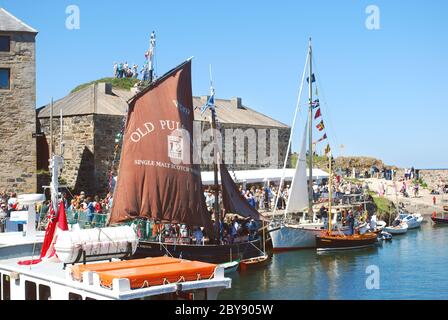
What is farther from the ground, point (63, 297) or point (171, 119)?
point (171, 119)

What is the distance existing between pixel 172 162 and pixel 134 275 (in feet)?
50.1

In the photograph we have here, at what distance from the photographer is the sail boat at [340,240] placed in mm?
37750

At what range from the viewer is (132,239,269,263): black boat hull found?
1079 inches

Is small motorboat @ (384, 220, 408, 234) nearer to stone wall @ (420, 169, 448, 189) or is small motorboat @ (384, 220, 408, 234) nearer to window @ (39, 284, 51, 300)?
stone wall @ (420, 169, 448, 189)

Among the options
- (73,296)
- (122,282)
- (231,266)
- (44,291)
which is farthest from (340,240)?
Result: (122,282)

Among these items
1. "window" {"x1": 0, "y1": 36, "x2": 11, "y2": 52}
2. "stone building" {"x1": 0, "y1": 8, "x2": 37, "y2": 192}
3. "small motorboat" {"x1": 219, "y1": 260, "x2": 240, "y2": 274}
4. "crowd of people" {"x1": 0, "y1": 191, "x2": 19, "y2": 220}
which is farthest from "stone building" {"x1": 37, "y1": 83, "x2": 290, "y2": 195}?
"small motorboat" {"x1": 219, "y1": 260, "x2": 240, "y2": 274}

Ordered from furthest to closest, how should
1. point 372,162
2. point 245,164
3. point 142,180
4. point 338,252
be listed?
point 372,162 < point 245,164 < point 338,252 < point 142,180

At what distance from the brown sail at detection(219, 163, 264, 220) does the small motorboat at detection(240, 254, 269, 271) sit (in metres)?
2.01

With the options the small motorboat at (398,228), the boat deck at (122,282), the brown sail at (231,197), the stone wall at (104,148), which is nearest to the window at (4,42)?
the stone wall at (104,148)

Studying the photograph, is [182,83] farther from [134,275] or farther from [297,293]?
[134,275]

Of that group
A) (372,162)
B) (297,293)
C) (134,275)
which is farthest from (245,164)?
(134,275)

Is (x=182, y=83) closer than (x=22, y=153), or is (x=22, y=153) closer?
(x=182, y=83)

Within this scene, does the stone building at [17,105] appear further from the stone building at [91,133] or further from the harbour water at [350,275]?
the harbour water at [350,275]

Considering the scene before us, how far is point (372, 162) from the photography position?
78625 mm
